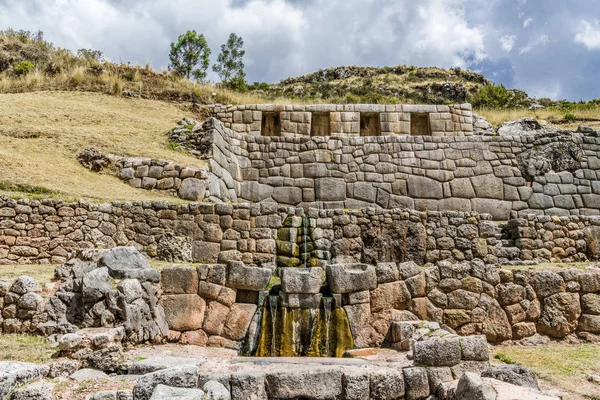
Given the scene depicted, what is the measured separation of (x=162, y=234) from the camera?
32.7 ft

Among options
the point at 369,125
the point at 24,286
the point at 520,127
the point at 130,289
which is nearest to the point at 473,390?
the point at 130,289

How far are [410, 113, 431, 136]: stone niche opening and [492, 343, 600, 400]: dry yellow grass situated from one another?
10.7 m

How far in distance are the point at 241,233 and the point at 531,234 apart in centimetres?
680

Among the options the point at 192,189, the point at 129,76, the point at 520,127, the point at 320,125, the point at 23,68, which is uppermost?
the point at 23,68

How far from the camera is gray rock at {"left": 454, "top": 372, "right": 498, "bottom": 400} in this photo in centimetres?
421

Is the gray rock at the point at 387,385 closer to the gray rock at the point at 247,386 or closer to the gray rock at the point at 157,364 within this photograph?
the gray rock at the point at 247,386

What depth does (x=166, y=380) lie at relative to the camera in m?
4.55

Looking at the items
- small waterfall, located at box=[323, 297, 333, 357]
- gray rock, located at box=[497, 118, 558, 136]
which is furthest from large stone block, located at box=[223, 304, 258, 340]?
gray rock, located at box=[497, 118, 558, 136]

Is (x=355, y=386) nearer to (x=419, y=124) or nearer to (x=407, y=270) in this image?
(x=407, y=270)

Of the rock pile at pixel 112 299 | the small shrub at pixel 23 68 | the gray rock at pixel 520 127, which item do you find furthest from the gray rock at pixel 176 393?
the small shrub at pixel 23 68

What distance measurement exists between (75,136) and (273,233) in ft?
26.0

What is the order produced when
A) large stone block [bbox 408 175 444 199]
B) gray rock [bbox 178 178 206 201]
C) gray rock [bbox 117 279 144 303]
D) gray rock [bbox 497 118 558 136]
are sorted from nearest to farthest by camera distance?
gray rock [bbox 117 279 144 303] → gray rock [bbox 178 178 206 201] → large stone block [bbox 408 175 444 199] → gray rock [bbox 497 118 558 136]

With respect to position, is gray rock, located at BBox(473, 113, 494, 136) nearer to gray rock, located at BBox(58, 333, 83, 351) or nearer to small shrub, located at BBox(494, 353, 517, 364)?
small shrub, located at BBox(494, 353, 517, 364)

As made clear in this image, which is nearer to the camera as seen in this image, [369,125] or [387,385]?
[387,385]
